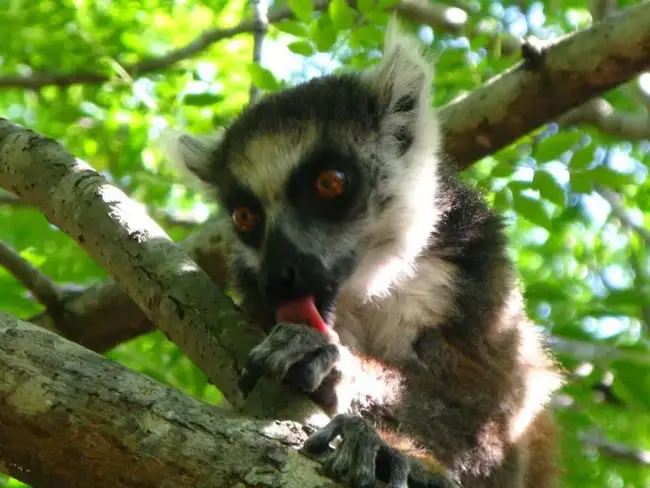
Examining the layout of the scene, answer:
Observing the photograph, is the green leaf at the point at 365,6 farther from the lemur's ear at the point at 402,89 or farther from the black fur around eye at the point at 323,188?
the black fur around eye at the point at 323,188

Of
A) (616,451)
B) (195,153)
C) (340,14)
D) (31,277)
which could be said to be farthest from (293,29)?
(616,451)

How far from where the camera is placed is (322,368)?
3029mm

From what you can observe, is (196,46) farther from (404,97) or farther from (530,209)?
(530,209)

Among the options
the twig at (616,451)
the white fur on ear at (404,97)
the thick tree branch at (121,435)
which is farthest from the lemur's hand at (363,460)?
the twig at (616,451)

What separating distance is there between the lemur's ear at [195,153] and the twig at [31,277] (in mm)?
1139

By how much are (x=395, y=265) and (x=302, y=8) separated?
1.67m

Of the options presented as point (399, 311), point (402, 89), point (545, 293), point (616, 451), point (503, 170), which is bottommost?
point (616, 451)

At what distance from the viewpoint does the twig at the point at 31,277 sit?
182 inches

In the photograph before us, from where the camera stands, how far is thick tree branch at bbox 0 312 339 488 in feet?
7.00

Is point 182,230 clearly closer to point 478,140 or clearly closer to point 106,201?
point 478,140

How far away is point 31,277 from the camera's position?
4.73 m

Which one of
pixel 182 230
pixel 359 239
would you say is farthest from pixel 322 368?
pixel 182 230

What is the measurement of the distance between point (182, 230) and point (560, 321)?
3.71 metres

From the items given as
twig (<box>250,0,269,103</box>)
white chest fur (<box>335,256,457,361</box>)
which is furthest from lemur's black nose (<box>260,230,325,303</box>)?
twig (<box>250,0,269,103</box>)
